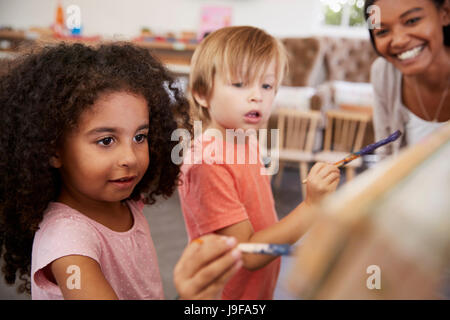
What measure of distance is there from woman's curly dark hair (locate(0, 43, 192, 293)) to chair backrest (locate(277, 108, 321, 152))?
187 centimetres

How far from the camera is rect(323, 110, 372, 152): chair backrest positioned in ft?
7.09

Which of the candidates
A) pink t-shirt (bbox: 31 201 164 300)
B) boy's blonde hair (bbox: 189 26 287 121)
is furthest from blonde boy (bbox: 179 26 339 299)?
pink t-shirt (bbox: 31 201 164 300)

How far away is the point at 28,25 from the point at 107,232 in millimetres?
4463

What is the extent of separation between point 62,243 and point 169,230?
57.5 inches

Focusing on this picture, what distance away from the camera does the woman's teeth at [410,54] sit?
0.73 meters

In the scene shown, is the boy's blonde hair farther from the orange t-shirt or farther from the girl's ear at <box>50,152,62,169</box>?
the girl's ear at <box>50,152,62,169</box>

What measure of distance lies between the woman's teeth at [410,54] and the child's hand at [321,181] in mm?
336

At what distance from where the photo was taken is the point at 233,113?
0.75 meters

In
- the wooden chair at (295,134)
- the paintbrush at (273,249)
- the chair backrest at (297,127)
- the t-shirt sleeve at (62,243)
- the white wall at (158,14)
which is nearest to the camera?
the paintbrush at (273,249)

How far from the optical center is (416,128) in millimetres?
786

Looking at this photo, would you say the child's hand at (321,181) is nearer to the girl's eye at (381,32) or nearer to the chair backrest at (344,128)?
the girl's eye at (381,32)

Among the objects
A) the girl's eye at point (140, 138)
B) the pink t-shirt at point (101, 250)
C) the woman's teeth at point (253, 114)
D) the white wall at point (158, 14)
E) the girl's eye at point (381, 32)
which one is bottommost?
the pink t-shirt at point (101, 250)

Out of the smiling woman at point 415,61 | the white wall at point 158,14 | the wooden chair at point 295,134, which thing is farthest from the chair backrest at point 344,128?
the white wall at point 158,14
